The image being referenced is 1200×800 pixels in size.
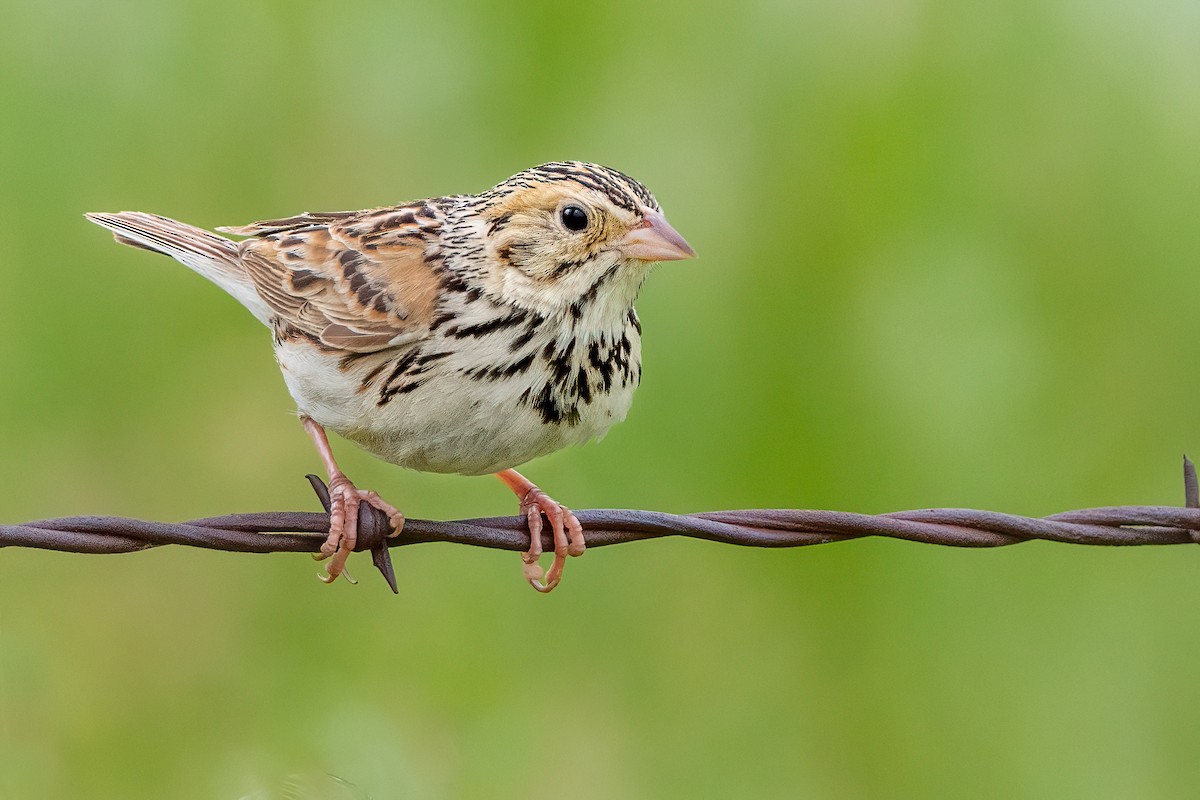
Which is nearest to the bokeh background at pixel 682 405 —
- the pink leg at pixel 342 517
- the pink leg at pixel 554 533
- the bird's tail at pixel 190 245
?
the bird's tail at pixel 190 245

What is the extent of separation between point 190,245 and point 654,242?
209 cm

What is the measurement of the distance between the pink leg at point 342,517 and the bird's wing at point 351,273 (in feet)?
1.53

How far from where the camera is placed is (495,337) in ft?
14.7

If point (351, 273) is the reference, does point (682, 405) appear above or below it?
below

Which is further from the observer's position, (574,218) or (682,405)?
(682,405)

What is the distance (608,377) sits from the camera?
4.58 m

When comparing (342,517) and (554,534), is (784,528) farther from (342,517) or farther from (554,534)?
(342,517)

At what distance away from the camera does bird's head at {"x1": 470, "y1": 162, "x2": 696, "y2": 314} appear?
4.50 metres

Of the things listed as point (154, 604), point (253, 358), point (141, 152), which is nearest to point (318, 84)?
point (141, 152)

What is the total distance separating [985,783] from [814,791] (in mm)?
720

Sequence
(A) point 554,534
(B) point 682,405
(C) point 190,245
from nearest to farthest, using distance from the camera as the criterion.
Result: (A) point 554,534
(C) point 190,245
(B) point 682,405

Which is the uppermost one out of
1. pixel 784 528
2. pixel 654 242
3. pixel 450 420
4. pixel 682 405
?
pixel 654 242

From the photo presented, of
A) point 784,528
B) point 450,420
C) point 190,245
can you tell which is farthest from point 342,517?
point 190,245

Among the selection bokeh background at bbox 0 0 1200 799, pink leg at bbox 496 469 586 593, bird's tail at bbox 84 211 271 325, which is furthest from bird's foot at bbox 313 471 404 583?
bokeh background at bbox 0 0 1200 799
